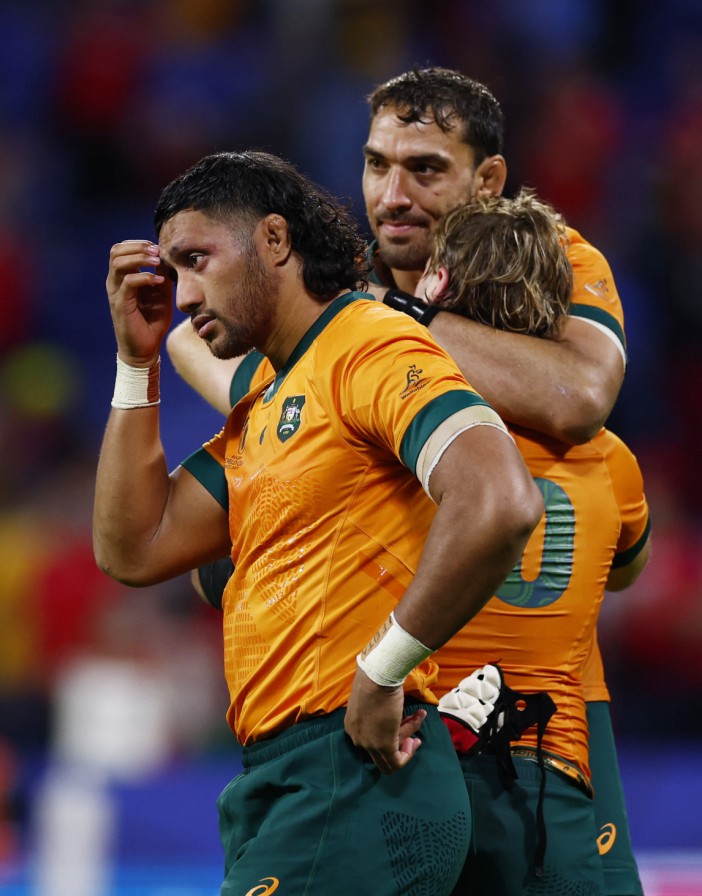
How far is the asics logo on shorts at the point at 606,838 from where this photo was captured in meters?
3.29

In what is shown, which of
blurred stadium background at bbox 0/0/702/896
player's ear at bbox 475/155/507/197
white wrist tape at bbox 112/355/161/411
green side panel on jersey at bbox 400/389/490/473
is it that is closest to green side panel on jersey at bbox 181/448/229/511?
white wrist tape at bbox 112/355/161/411

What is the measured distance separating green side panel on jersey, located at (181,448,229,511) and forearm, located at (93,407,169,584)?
0.07 meters

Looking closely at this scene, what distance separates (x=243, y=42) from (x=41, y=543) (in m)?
4.76

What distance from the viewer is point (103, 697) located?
699 centimetres

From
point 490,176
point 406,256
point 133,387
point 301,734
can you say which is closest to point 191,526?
point 133,387

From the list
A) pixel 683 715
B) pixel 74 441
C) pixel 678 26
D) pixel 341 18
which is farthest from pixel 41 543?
pixel 678 26

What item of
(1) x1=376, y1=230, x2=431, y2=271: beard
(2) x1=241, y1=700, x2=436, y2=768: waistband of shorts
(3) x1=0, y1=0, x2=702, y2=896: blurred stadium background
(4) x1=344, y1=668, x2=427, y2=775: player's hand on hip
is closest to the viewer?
(4) x1=344, y1=668, x2=427, y2=775: player's hand on hip

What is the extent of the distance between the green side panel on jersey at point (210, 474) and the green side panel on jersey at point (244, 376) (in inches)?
15.6

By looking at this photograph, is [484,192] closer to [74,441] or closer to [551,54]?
[74,441]

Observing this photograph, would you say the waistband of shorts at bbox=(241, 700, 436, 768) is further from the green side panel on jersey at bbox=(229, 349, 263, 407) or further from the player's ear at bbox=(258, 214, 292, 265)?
the green side panel on jersey at bbox=(229, 349, 263, 407)

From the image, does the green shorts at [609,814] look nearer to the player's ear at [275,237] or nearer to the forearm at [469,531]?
the forearm at [469,531]

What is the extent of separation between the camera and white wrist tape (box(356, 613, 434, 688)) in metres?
2.41

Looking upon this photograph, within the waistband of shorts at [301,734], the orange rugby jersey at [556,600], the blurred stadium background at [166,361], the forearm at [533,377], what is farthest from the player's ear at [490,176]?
the blurred stadium background at [166,361]

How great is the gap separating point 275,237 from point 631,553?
1.22 meters
